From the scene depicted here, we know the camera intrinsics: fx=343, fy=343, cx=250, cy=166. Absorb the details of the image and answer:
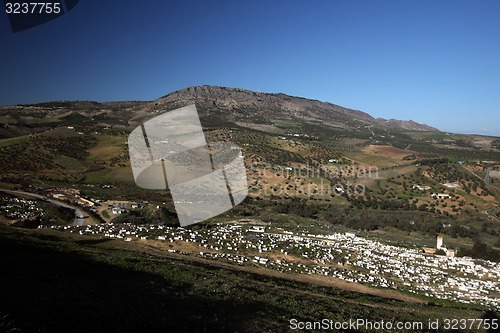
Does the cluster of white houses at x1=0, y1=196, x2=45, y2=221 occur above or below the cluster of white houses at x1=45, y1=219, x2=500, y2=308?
above

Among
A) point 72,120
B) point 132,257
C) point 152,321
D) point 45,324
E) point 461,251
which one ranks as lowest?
point 461,251

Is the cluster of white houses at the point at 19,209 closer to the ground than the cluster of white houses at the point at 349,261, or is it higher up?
higher up

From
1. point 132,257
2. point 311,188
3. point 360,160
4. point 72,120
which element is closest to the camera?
point 132,257

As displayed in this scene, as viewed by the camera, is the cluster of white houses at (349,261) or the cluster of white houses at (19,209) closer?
the cluster of white houses at (349,261)

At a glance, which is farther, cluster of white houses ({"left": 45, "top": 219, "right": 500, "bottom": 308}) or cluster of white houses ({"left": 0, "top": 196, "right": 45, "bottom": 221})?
cluster of white houses ({"left": 0, "top": 196, "right": 45, "bottom": 221})

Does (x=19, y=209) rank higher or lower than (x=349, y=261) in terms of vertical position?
higher

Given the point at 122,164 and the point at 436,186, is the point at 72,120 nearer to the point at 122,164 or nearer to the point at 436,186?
the point at 122,164

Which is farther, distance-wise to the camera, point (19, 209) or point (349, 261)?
point (19, 209)

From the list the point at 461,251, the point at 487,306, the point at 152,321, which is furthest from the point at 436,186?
the point at 152,321
